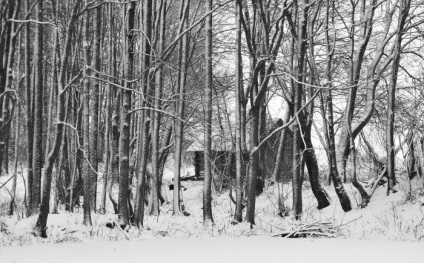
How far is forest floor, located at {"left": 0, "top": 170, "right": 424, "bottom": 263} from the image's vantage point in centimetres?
631

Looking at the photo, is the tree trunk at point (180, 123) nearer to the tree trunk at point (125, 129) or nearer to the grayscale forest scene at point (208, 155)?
the grayscale forest scene at point (208, 155)

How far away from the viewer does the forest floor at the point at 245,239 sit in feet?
20.7

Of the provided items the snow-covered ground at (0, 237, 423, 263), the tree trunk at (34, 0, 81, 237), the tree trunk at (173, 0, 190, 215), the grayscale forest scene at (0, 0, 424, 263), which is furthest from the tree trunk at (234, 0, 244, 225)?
the tree trunk at (34, 0, 81, 237)

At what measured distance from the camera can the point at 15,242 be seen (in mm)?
8727

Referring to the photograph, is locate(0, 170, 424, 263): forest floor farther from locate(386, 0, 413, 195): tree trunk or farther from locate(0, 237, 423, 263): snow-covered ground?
locate(386, 0, 413, 195): tree trunk

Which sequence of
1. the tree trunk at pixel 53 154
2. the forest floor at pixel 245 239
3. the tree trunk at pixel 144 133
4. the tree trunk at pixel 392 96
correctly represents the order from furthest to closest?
the tree trunk at pixel 392 96 → the tree trunk at pixel 144 133 → the tree trunk at pixel 53 154 → the forest floor at pixel 245 239

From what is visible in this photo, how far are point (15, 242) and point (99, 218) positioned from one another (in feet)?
11.7

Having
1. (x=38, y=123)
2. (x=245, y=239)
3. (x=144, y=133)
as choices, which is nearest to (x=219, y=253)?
(x=245, y=239)

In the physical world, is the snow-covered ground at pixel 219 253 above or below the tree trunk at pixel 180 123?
below

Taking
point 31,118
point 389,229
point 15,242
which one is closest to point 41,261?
point 15,242

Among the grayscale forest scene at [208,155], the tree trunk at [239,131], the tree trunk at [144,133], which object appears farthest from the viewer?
the tree trunk at [239,131]

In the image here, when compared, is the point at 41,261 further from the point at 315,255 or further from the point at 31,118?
the point at 31,118

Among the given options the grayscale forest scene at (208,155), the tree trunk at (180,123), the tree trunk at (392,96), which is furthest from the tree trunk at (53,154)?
the tree trunk at (392,96)

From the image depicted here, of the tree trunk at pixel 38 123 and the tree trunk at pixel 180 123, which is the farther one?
the tree trunk at pixel 180 123
